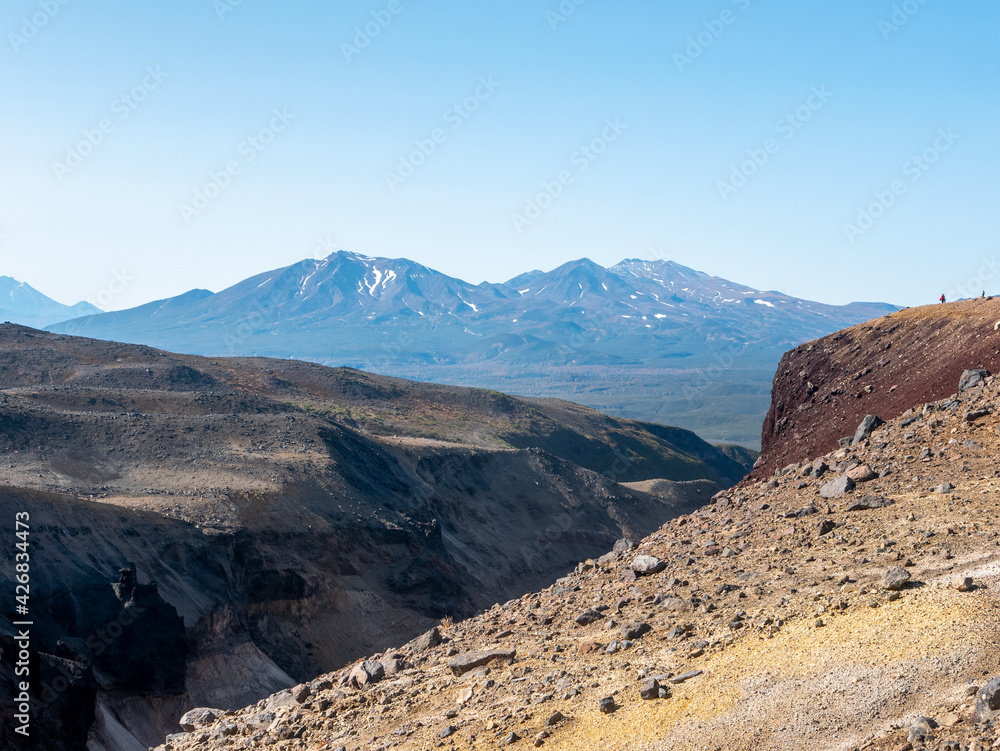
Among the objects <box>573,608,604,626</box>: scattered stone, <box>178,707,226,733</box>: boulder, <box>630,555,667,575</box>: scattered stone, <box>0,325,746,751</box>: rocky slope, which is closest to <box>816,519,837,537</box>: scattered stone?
<box>630,555,667,575</box>: scattered stone

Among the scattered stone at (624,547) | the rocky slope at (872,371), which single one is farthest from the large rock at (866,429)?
the scattered stone at (624,547)

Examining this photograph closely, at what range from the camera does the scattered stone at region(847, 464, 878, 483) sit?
15.7 metres

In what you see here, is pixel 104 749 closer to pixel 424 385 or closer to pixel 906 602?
pixel 906 602

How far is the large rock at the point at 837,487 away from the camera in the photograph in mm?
15508

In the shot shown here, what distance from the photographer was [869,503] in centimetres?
1458

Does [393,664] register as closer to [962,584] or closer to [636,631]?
[636,631]

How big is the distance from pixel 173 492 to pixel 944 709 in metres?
32.0

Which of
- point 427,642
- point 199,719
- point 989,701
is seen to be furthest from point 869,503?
point 199,719

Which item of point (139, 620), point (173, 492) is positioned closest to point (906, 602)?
point (139, 620)

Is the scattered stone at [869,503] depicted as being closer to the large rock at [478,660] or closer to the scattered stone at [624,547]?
the scattered stone at [624,547]

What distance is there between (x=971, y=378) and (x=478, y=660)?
38.4 feet

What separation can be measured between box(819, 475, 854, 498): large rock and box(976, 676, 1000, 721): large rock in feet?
22.0

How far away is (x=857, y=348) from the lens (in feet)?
→ 93.0

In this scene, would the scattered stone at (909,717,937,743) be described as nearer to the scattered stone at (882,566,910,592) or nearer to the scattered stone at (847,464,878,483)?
the scattered stone at (882,566,910,592)
